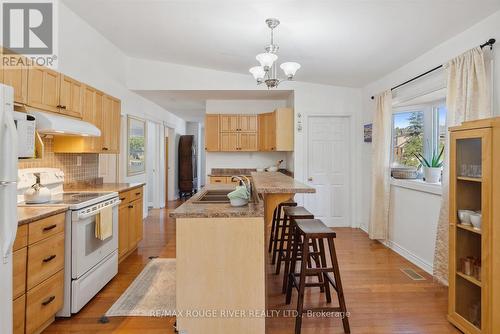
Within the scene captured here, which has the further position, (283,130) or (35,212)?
(283,130)

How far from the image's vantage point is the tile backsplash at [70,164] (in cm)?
296

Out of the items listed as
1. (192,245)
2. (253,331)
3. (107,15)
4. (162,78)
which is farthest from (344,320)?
(162,78)

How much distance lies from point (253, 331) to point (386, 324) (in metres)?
1.11

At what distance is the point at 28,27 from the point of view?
288 cm

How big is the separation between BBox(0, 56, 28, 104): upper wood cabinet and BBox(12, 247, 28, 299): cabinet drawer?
3.99 feet

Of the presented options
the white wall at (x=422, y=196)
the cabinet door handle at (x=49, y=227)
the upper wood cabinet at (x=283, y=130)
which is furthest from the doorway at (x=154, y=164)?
the white wall at (x=422, y=196)

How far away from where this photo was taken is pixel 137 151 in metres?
5.70

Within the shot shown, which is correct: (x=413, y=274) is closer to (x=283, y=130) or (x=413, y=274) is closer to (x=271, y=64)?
(x=271, y=64)

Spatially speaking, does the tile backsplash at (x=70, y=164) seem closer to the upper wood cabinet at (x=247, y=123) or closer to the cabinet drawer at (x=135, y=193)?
the cabinet drawer at (x=135, y=193)

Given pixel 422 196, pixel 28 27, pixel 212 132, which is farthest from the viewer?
pixel 212 132

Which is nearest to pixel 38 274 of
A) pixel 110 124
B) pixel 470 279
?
pixel 110 124

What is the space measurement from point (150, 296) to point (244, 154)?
12.6ft

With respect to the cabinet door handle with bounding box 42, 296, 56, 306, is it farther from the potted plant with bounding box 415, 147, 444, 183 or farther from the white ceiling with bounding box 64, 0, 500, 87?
the potted plant with bounding box 415, 147, 444, 183

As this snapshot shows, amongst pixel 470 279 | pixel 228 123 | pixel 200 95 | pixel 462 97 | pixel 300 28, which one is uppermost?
pixel 300 28
